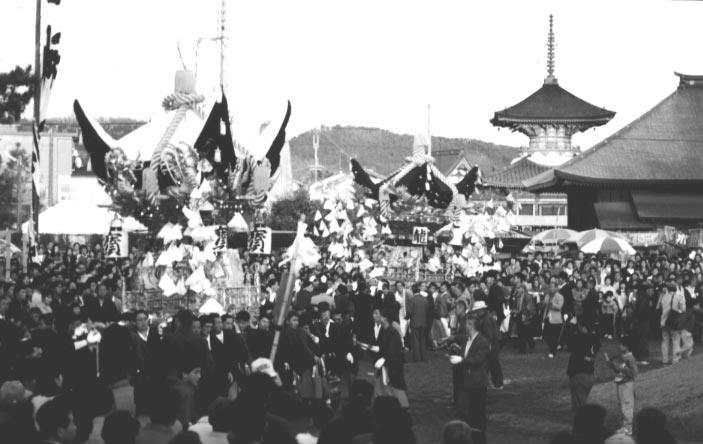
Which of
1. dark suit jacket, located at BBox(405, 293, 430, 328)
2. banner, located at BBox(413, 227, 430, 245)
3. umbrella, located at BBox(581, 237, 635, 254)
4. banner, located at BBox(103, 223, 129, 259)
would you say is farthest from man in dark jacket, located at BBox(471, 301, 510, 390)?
umbrella, located at BBox(581, 237, 635, 254)

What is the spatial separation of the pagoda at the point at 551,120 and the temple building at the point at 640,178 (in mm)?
20940

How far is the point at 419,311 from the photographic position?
84.5 ft

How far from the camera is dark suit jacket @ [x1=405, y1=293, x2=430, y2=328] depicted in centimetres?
2564

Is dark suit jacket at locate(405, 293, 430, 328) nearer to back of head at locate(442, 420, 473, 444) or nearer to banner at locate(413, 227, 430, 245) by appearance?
banner at locate(413, 227, 430, 245)

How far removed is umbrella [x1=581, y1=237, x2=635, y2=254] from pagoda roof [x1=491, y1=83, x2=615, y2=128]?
139 feet

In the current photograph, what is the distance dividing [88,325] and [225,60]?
18217mm

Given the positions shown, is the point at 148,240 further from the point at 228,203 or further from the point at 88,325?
the point at 88,325

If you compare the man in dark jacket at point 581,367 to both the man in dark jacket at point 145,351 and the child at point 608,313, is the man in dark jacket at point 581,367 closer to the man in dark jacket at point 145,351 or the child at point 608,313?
the man in dark jacket at point 145,351

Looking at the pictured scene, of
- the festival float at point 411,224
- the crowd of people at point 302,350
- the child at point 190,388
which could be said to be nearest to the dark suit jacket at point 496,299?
the crowd of people at point 302,350

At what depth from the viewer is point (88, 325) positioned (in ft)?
53.0

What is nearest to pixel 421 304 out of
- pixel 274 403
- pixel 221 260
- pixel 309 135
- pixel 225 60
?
pixel 221 260

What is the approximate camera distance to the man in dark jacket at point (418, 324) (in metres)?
25.5

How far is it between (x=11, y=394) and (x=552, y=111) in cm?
7483

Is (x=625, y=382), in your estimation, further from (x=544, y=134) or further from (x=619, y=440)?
(x=544, y=134)
